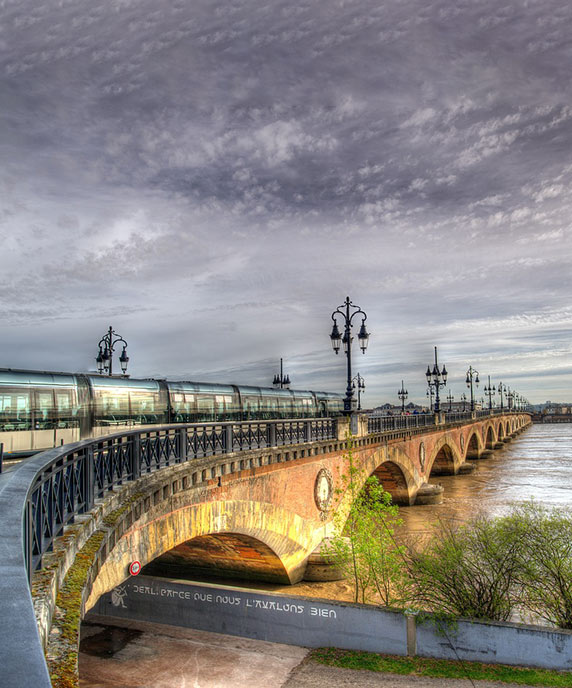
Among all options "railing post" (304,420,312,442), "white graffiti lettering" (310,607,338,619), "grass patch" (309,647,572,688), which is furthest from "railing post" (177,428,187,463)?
"grass patch" (309,647,572,688)

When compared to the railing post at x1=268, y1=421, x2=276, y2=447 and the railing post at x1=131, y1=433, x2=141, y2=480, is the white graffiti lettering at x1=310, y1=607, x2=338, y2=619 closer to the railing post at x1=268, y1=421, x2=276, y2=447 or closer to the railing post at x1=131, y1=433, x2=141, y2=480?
the railing post at x1=268, y1=421, x2=276, y2=447

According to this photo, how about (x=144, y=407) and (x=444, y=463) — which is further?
(x=444, y=463)

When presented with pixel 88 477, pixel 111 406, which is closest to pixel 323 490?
pixel 111 406

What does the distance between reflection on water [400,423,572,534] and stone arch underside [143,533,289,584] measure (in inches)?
437

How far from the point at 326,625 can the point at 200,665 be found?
353 centimetres

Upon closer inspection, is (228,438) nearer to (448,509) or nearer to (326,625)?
(326,625)

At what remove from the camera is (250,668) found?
14.4 metres

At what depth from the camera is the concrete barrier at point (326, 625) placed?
13609mm

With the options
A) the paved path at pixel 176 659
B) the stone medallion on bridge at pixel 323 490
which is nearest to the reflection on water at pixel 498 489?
the stone medallion on bridge at pixel 323 490

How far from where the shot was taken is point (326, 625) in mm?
15453

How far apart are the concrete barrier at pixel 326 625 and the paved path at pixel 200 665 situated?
428 mm

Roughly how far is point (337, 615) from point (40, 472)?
41.5ft

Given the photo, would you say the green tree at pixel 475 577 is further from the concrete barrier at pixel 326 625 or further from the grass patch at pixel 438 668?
the grass patch at pixel 438 668

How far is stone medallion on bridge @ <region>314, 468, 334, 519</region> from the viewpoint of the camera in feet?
64.2
